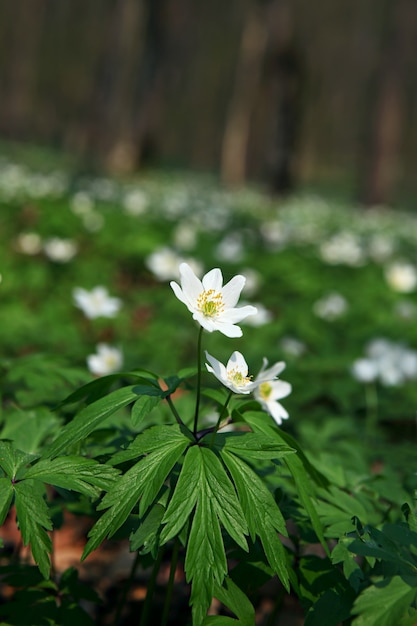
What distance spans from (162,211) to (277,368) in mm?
6415

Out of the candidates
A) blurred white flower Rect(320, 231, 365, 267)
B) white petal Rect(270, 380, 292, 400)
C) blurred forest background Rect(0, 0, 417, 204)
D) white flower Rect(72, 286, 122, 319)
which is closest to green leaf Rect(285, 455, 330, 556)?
white petal Rect(270, 380, 292, 400)

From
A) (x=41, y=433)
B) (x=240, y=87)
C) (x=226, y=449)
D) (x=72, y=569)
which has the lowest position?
(x=240, y=87)

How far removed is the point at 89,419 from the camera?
3.66ft

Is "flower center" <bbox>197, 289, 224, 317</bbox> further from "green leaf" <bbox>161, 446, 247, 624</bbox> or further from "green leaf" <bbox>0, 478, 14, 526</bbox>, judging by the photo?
"green leaf" <bbox>0, 478, 14, 526</bbox>

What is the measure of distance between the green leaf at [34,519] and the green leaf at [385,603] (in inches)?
20.5

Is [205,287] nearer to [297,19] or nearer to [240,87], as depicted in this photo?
[297,19]

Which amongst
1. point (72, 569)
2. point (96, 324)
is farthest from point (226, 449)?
point (96, 324)

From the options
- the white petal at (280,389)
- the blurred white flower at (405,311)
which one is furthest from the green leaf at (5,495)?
the blurred white flower at (405,311)

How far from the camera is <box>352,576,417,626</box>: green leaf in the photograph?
97 cm

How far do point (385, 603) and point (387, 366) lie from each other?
1851mm

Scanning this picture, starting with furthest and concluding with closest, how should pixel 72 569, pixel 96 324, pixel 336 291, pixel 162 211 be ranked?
pixel 162 211, pixel 336 291, pixel 96 324, pixel 72 569

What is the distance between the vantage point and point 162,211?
24.8 ft

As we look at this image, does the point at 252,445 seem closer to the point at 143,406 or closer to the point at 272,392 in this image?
the point at 143,406

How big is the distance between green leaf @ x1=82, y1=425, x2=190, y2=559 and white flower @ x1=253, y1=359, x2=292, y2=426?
1.10 feet
